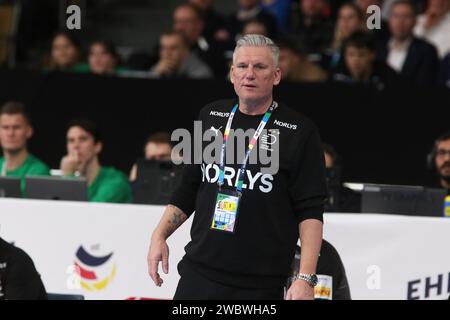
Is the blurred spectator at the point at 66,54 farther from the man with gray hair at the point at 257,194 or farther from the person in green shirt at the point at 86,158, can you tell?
the man with gray hair at the point at 257,194

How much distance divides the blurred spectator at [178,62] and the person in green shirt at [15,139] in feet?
6.37

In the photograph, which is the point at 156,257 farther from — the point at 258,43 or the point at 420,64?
the point at 420,64

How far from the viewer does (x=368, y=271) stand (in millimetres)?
6441

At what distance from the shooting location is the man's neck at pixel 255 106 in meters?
4.66

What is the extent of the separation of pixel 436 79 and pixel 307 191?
629 centimetres

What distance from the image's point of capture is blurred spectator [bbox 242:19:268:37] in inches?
422

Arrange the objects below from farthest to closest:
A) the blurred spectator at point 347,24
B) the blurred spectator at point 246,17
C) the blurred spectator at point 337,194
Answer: the blurred spectator at point 246,17
the blurred spectator at point 347,24
the blurred spectator at point 337,194

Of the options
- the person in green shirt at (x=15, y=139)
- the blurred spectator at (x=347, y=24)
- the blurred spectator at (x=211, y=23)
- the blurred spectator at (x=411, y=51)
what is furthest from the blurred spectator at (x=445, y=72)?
the person in green shirt at (x=15, y=139)

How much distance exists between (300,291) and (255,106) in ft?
2.80

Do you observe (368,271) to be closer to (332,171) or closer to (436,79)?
(332,171)

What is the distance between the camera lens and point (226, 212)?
183 inches

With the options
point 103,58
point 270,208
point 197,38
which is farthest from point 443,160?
point 103,58

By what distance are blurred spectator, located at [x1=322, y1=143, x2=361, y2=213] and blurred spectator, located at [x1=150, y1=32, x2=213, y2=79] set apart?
2.90 metres
